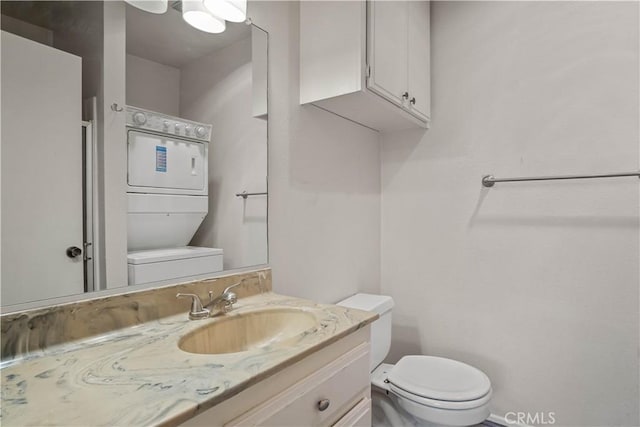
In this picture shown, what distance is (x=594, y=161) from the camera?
5.05 ft

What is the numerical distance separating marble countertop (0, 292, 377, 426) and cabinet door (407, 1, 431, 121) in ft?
4.23

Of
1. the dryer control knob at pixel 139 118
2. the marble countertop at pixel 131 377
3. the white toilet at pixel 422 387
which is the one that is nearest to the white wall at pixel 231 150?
the dryer control knob at pixel 139 118

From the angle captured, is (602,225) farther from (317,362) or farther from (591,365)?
(317,362)

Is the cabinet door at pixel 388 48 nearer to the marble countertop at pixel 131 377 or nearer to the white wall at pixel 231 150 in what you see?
the white wall at pixel 231 150

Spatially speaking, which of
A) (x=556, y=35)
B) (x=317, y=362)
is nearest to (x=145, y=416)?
(x=317, y=362)

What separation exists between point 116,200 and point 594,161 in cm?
192

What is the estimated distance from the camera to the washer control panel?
1006 mm

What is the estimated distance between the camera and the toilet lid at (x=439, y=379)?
1371mm

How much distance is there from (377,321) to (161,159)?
3.98ft

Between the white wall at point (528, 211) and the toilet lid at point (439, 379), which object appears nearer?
the toilet lid at point (439, 379)

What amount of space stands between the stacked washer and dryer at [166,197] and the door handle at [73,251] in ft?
0.42

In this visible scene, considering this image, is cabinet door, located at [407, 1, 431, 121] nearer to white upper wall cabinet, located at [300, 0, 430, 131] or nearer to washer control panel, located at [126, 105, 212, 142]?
white upper wall cabinet, located at [300, 0, 430, 131]

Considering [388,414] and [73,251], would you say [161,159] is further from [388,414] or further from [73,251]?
[388,414]

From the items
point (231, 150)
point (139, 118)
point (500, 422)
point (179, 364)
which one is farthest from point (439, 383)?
point (139, 118)
